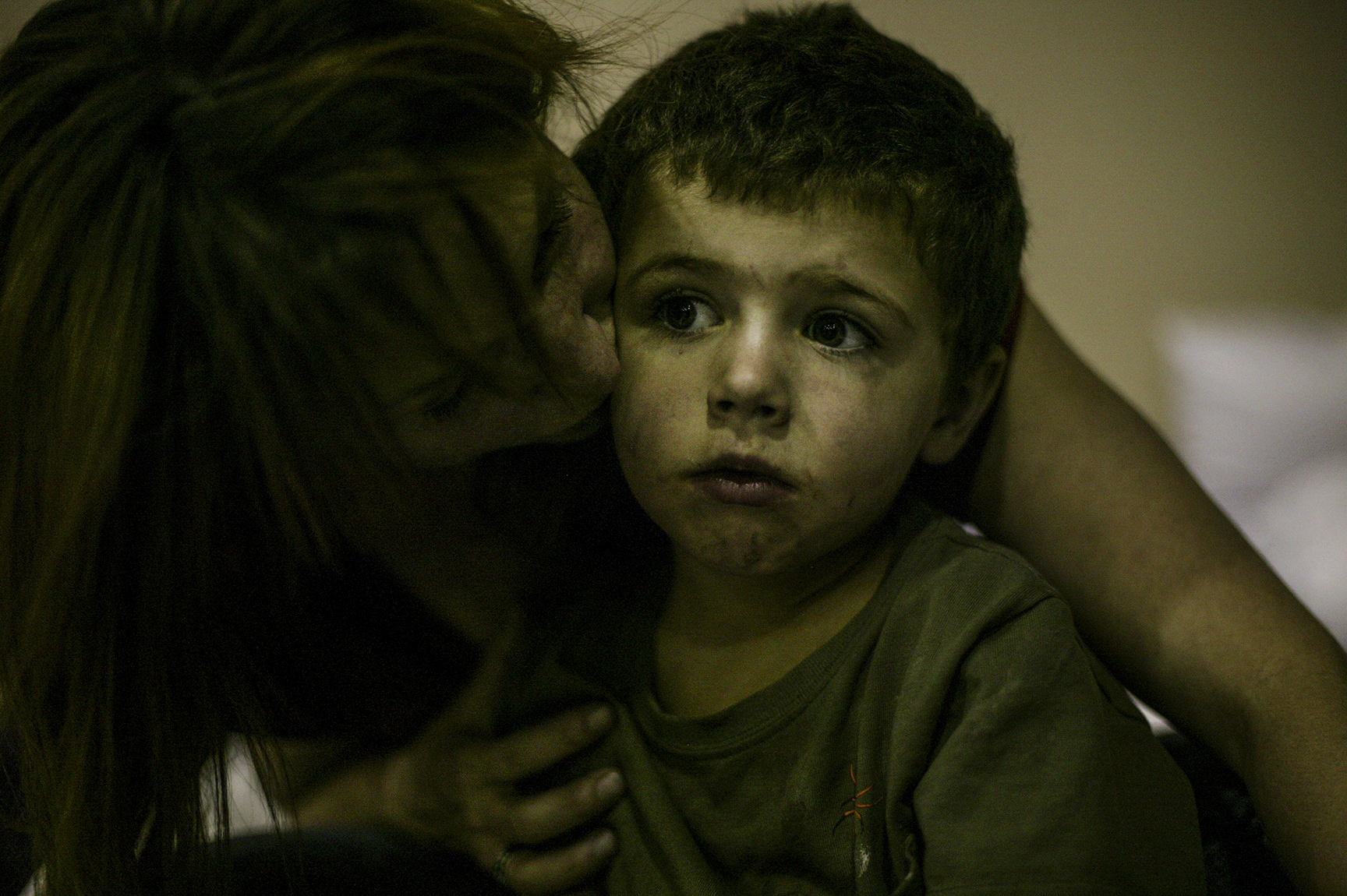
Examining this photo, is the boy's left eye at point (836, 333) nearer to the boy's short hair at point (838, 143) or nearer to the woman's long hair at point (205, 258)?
the boy's short hair at point (838, 143)

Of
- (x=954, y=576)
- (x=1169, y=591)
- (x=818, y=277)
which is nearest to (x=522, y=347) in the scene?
(x=818, y=277)

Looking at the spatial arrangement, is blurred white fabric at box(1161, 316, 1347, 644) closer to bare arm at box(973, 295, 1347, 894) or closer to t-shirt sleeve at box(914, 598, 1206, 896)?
bare arm at box(973, 295, 1347, 894)

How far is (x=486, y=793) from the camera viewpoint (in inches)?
26.6

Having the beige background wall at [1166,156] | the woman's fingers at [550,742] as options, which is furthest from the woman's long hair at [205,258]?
the beige background wall at [1166,156]

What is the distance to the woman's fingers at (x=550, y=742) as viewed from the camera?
649mm

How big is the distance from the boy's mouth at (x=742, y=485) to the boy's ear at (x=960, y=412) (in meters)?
0.12

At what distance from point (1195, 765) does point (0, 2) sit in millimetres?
→ 959

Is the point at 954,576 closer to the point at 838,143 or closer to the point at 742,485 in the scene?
the point at 742,485

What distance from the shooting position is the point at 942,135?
57 cm

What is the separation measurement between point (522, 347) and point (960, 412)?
28 cm

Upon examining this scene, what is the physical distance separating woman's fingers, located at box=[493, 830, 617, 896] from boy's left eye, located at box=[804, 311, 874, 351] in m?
0.31

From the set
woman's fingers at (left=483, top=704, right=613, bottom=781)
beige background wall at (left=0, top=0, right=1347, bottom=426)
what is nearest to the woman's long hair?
woman's fingers at (left=483, top=704, right=613, bottom=781)

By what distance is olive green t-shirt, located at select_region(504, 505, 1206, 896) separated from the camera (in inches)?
19.0

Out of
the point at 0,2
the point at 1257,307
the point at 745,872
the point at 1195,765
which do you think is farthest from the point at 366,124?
the point at 1257,307
